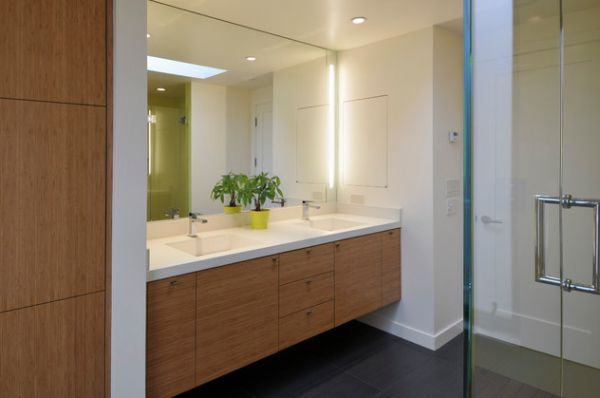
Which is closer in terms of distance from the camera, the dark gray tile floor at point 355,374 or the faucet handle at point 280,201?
the dark gray tile floor at point 355,374

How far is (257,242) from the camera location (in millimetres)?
2307

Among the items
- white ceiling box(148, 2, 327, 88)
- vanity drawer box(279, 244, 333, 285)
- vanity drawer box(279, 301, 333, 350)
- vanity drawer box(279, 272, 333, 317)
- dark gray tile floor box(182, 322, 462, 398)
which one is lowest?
dark gray tile floor box(182, 322, 462, 398)

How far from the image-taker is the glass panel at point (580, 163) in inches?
73.4

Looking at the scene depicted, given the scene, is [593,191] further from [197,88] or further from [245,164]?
[197,88]

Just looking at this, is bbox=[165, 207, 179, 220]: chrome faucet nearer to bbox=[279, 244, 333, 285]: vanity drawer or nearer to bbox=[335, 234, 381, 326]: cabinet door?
bbox=[279, 244, 333, 285]: vanity drawer

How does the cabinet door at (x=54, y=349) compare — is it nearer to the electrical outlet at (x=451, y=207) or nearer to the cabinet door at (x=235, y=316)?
the cabinet door at (x=235, y=316)

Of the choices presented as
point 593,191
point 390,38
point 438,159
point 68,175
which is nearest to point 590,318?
point 593,191

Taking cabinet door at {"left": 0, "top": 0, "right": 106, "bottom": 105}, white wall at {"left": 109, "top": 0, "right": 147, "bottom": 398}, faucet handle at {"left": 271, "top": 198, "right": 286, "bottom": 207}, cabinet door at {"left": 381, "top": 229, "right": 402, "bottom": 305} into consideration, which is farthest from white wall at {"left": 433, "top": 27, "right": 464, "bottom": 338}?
cabinet door at {"left": 0, "top": 0, "right": 106, "bottom": 105}

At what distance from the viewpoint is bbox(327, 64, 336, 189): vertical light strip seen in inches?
131

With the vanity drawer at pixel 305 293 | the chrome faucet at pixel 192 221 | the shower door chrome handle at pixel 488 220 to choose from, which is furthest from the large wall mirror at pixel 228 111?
the shower door chrome handle at pixel 488 220

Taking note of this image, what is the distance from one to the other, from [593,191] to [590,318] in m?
0.65

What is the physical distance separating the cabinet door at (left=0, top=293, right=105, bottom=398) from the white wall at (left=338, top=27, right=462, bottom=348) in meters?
2.21

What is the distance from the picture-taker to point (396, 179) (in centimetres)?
302

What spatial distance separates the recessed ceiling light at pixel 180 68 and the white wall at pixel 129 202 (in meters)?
0.85
